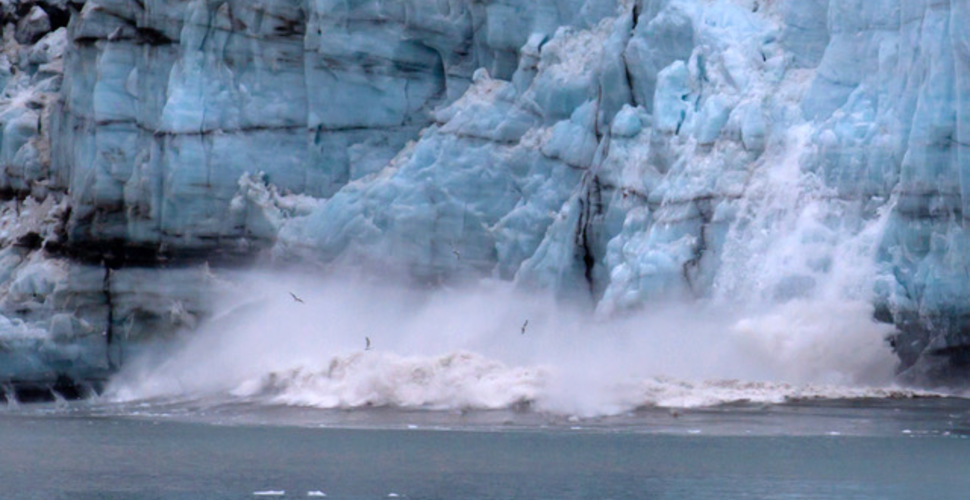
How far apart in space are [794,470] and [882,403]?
6078 millimetres

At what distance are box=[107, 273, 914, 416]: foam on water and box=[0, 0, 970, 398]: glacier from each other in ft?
1.18

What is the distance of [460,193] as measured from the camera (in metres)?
33.2

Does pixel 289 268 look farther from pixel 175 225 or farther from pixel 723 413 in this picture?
pixel 723 413

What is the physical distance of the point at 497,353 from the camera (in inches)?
1244

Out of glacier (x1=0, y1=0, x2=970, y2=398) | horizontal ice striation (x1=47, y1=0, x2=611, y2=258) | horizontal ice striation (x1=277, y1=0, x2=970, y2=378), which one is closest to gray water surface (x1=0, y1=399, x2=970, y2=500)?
horizontal ice striation (x1=277, y1=0, x2=970, y2=378)

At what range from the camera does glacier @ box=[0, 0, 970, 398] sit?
27328 mm

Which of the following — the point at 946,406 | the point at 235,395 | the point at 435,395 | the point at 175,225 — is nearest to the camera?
the point at 946,406

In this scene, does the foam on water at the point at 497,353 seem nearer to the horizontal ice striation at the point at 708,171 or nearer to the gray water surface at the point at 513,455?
the horizontal ice striation at the point at 708,171

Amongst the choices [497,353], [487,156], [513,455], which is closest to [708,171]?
[497,353]

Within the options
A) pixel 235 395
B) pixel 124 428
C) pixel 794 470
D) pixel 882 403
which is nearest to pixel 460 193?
pixel 235 395

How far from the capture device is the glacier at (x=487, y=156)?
89.7 ft

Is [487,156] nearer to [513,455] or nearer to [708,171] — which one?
[708,171]

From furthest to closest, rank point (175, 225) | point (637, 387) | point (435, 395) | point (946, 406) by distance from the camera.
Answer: point (175, 225), point (435, 395), point (637, 387), point (946, 406)

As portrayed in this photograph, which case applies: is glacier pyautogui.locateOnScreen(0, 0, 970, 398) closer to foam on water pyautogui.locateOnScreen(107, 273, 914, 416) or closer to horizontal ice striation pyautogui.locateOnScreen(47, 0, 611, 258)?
horizontal ice striation pyautogui.locateOnScreen(47, 0, 611, 258)
